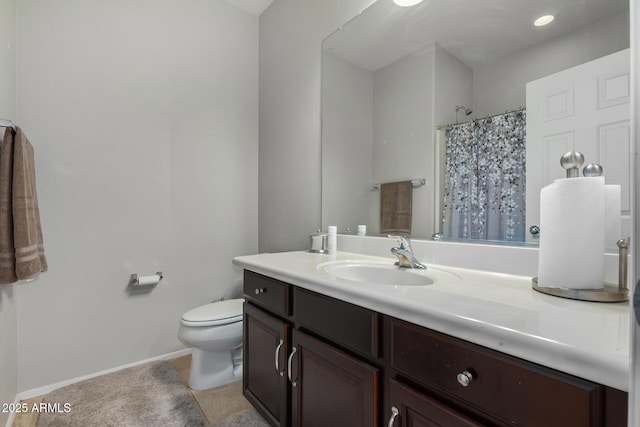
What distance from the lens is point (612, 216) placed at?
0.84 m

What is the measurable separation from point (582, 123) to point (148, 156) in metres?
2.22

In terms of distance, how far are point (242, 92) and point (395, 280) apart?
196 cm

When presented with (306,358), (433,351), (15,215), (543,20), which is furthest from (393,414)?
(15,215)

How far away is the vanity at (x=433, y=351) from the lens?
0.50 meters

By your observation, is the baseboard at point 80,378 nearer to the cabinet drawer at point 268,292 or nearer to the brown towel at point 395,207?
the cabinet drawer at point 268,292

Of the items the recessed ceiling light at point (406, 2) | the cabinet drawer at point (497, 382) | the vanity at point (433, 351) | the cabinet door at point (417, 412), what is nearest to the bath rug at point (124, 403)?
the vanity at point (433, 351)

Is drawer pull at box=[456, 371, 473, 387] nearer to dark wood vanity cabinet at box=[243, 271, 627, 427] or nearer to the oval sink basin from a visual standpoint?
dark wood vanity cabinet at box=[243, 271, 627, 427]

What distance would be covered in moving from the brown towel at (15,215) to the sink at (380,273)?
50.0 inches

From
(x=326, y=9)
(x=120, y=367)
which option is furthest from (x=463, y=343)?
(x=120, y=367)

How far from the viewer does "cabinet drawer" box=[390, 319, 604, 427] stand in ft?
1.62

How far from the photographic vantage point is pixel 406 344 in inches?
29.3

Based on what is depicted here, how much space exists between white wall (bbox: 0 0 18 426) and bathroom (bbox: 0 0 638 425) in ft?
0.05

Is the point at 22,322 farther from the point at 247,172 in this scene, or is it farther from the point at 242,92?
the point at 242,92

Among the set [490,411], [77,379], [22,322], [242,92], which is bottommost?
[77,379]
